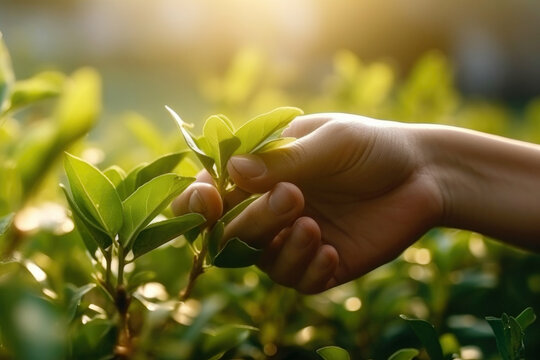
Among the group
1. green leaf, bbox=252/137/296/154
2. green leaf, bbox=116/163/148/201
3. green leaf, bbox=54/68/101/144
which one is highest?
green leaf, bbox=54/68/101/144

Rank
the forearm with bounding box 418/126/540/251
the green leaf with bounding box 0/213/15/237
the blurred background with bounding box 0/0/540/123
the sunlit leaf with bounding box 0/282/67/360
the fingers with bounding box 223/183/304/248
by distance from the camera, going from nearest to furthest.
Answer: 1. the sunlit leaf with bounding box 0/282/67/360
2. the green leaf with bounding box 0/213/15/237
3. the fingers with bounding box 223/183/304/248
4. the forearm with bounding box 418/126/540/251
5. the blurred background with bounding box 0/0/540/123

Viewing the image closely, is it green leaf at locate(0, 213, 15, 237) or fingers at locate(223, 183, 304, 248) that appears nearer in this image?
green leaf at locate(0, 213, 15, 237)

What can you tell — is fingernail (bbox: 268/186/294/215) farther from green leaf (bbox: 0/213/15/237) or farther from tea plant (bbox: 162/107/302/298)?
green leaf (bbox: 0/213/15/237)

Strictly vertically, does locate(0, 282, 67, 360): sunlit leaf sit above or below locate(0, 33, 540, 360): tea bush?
above

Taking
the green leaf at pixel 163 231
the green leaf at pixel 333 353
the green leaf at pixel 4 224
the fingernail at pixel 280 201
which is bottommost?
the green leaf at pixel 333 353

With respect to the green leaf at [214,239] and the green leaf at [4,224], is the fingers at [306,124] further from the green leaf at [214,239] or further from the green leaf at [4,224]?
the green leaf at [4,224]

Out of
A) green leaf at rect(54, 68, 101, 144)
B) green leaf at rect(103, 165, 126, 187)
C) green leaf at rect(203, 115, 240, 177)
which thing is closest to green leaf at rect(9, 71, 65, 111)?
green leaf at rect(54, 68, 101, 144)

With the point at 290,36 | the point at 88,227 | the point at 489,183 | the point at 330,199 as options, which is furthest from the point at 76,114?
the point at 290,36

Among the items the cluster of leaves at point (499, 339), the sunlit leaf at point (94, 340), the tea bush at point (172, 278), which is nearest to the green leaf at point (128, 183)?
the tea bush at point (172, 278)
